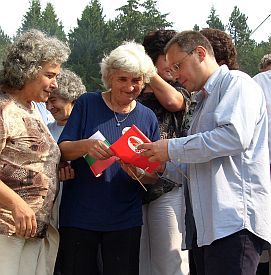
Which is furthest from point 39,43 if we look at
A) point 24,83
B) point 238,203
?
point 238,203

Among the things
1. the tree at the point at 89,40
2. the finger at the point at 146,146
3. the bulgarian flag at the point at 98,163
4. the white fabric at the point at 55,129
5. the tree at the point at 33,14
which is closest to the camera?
the finger at the point at 146,146

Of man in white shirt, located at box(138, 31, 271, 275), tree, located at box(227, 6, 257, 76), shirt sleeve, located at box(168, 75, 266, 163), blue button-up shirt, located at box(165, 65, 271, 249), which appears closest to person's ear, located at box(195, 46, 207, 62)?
man in white shirt, located at box(138, 31, 271, 275)

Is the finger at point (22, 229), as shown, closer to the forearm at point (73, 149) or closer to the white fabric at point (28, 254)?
the white fabric at point (28, 254)

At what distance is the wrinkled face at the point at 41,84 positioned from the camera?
122 inches

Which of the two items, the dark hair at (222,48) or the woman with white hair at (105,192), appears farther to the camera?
the dark hair at (222,48)

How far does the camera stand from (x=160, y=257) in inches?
156

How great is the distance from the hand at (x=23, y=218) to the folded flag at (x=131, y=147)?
0.57 m

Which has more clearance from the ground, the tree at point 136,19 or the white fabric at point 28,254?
the tree at point 136,19

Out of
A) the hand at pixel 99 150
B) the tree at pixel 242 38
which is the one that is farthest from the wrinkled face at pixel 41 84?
the tree at pixel 242 38

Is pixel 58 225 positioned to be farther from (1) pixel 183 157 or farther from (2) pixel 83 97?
(1) pixel 183 157

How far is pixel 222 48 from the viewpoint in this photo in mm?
3900

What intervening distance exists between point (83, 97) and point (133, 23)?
72.2 metres

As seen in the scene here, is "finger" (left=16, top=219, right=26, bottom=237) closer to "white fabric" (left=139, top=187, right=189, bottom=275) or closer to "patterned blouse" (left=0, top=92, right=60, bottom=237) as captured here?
"patterned blouse" (left=0, top=92, right=60, bottom=237)

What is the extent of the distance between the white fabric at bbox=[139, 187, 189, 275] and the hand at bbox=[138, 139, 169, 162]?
997 millimetres
